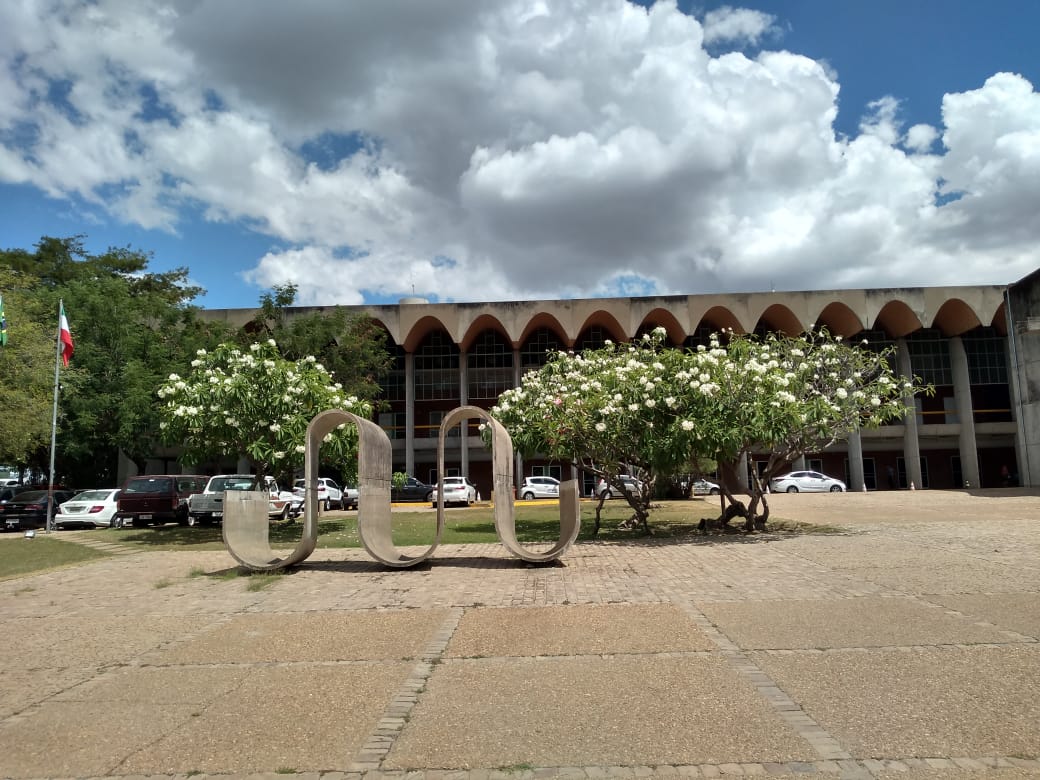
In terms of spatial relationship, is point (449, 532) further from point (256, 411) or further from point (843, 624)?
point (843, 624)

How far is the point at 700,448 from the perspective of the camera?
14.8m

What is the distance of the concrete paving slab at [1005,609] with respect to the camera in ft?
21.7

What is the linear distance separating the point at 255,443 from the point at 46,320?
1705 centimetres

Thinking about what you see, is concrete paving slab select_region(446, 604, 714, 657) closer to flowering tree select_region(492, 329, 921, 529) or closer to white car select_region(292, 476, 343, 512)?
flowering tree select_region(492, 329, 921, 529)

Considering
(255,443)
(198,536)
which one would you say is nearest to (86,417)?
(198,536)

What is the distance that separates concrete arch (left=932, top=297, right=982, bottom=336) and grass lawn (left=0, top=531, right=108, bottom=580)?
41186 millimetres

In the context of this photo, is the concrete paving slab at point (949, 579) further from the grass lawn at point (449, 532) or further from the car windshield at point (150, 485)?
the car windshield at point (150, 485)

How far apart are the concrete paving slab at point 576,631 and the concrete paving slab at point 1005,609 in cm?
276

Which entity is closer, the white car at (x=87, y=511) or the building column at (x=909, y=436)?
the white car at (x=87, y=511)

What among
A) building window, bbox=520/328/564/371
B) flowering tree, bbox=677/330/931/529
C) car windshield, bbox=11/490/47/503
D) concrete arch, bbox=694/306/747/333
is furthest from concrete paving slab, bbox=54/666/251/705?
building window, bbox=520/328/564/371

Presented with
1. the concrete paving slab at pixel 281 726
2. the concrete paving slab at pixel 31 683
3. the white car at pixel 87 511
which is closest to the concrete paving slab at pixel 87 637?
the concrete paving slab at pixel 31 683

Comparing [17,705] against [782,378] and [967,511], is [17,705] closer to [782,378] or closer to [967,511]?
[782,378]

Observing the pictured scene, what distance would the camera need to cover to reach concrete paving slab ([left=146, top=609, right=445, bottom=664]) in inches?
247

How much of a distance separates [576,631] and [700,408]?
876cm
